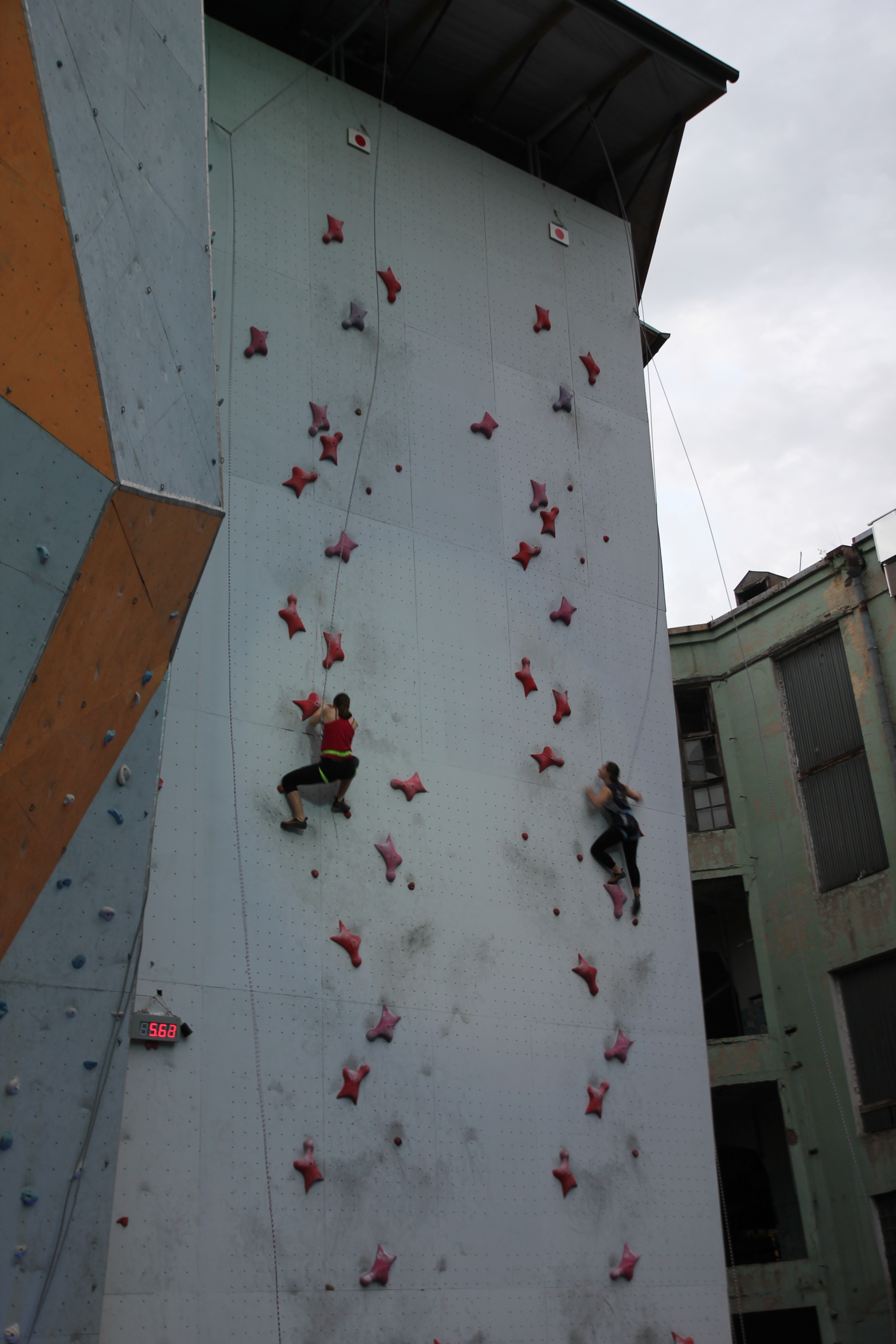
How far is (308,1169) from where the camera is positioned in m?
6.77

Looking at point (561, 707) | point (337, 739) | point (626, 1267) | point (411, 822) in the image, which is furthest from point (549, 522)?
point (626, 1267)

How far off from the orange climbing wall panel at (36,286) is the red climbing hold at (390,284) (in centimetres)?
501

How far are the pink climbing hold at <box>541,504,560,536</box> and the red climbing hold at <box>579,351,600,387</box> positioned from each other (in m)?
1.51

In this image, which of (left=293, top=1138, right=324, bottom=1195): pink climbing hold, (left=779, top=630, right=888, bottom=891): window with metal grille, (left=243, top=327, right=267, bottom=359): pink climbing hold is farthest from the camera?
(left=779, top=630, right=888, bottom=891): window with metal grille

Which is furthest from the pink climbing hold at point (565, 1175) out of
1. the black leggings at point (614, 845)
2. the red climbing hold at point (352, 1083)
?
the black leggings at point (614, 845)

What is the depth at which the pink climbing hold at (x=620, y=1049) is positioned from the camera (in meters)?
8.34

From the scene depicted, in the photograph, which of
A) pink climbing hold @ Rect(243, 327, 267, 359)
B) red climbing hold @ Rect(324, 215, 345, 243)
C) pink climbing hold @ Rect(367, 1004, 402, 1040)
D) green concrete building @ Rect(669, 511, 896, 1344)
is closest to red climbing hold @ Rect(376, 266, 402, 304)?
red climbing hold @ Rect(324, 215, 345, 243)

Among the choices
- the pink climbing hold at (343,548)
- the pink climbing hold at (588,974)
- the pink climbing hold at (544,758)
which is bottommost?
the pink climbing hold at (588,974)

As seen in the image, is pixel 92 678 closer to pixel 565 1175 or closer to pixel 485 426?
pixel 565 1175

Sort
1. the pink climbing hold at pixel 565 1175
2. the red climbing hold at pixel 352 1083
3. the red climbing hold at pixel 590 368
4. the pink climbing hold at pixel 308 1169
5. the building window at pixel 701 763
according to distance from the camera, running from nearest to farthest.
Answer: the pink climbing hold at pixel 308 1169, the red climbing hold at pixel 352 1083, the pink climbing hold at pixel 565 1175, the red climbing hold at pixel 590 368, the building window at pixel 701 763

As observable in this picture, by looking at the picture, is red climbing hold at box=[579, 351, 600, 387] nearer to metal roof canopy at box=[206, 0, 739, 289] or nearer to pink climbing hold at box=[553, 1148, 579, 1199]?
metal roof canopy at box=[206, 0, 739, 289]

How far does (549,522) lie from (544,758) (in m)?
1.93

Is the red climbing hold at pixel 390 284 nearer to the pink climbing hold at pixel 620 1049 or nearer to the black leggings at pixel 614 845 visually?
the black leggings at pixel 614 845

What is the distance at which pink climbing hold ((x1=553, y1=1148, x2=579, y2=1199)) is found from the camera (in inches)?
304
